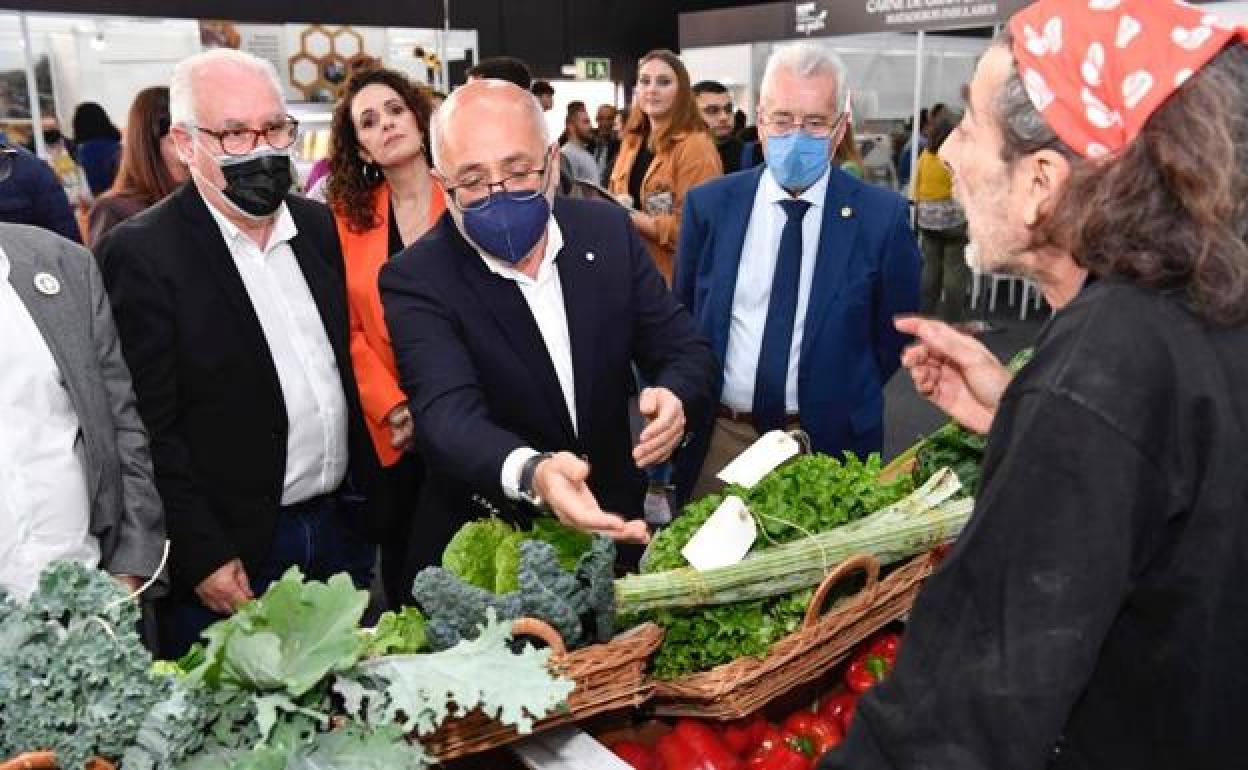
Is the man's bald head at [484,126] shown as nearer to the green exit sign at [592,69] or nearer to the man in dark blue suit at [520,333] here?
the man in dark blue suit at [520,333]

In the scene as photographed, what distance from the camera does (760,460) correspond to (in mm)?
1818

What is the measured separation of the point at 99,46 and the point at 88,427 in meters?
10.9

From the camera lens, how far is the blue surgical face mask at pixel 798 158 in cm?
271

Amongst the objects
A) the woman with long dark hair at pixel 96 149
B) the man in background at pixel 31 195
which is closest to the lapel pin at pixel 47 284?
the man in background at pixel 31 195

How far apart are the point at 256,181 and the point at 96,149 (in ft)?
17.4

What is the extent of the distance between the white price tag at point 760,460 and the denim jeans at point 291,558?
1032 millimetres

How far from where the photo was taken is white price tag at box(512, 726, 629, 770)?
135 cm

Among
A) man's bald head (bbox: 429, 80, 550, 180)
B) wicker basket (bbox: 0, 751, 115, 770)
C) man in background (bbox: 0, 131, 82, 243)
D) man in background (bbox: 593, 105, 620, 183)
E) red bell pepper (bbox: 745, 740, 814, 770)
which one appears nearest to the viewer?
wicker basket (bbox: 0, 751, 115, 770)

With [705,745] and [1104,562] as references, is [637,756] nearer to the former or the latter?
[705,745]

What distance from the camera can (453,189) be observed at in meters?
1.94

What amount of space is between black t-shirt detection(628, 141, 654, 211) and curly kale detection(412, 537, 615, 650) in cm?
385

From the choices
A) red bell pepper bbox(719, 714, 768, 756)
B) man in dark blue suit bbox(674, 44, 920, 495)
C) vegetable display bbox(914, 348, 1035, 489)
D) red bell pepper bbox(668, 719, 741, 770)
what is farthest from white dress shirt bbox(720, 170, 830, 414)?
red bell pepper bbox(668, 719, 741, 770)

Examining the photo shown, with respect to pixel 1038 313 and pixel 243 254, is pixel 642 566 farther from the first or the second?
pixel 1038 313

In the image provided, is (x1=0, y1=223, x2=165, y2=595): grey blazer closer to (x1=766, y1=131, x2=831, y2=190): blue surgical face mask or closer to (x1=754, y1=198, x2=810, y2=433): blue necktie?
(x1=754, y1=198, x2=810, y2=433): blue necktie
